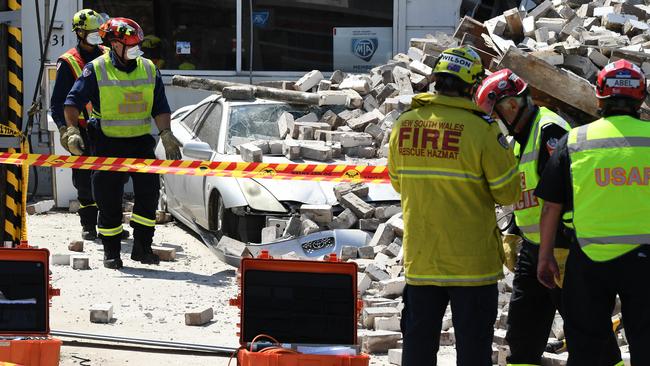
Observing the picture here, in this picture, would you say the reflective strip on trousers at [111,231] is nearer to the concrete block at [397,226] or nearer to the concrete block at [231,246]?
the concrete block at [231,246]

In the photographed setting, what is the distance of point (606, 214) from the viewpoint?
5.29 metres

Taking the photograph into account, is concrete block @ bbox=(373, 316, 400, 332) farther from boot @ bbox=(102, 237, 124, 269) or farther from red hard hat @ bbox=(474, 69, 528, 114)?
boot @ bbox=(102, 237, 124, 269)

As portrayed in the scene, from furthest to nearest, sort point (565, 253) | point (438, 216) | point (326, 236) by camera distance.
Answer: point (326, 236), point (565, 253), point (438, 216)

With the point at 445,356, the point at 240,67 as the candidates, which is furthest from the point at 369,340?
the point at 240,67

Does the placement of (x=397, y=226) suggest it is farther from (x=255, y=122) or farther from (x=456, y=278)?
(x=456, y=278)

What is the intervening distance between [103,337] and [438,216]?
272 cm

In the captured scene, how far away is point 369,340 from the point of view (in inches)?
289

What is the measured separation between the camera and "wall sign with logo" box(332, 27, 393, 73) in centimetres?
1588

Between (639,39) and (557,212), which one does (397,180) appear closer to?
(557,212)

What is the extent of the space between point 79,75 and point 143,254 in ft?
5.63

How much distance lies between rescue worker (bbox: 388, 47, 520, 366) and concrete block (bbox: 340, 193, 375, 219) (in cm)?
413

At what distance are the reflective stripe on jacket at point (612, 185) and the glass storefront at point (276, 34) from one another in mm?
10630

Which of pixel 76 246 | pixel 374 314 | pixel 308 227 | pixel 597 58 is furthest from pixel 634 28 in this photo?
pixel 76 246

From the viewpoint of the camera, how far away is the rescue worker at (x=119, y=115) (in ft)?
32.1
